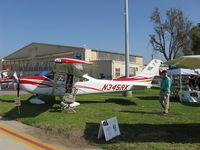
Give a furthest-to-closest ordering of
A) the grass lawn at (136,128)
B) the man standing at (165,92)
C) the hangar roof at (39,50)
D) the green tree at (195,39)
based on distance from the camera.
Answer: the hangar roof at (39,50), the green tree at (195,39), the man standing at (165,92), the grass lawn at (136,128)

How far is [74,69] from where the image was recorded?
9000mm

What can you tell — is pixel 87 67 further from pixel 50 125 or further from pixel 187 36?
pixel 187 36

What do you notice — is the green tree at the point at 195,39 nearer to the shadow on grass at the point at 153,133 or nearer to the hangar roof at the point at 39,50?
the hangar roof at the point at 39,50

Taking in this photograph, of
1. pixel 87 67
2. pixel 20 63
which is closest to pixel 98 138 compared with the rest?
pixel 87 67

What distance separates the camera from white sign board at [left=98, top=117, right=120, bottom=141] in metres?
4.78

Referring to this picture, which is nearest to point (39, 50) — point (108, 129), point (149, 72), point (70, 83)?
point (70, 83)

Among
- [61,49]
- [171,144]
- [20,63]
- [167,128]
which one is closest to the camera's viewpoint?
[171,144]

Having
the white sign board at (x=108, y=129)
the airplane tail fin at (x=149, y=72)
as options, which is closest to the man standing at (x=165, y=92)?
the airplane tail fin at (x=149, y=72)

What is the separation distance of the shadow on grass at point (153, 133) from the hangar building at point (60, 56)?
994 inches

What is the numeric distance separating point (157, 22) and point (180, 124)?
32.2 meters

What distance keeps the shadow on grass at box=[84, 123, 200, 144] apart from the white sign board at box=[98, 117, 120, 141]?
11 cm

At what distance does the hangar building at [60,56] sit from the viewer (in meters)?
36.4

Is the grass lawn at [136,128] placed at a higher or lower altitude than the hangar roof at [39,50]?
lower

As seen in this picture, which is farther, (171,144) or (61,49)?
(61,49)
